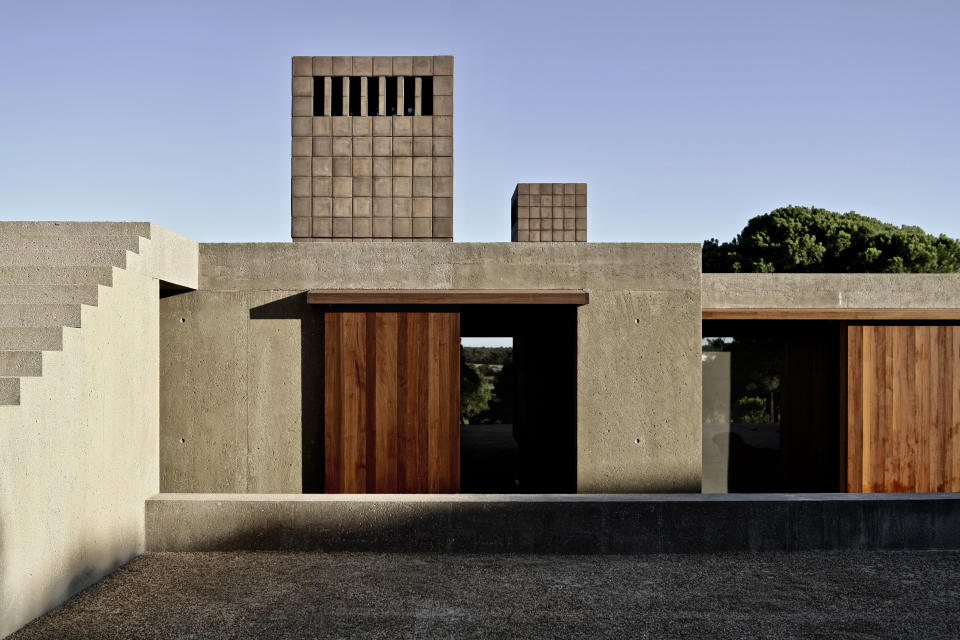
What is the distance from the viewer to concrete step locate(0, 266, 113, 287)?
262 inches

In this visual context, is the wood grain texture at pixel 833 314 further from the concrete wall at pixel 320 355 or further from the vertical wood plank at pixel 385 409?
the vertical wood plank at pixel 385 409

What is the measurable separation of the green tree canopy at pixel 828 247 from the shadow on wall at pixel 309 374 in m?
28.0

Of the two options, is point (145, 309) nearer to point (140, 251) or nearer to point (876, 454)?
point (140, 251)

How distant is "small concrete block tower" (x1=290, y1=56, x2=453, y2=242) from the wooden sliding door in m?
7.71

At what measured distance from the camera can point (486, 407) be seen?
2436 centimetres

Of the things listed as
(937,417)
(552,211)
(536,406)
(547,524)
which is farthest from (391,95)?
(937,417)

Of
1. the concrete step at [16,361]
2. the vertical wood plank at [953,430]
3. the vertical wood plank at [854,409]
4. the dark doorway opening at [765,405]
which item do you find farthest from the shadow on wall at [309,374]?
the vertical wood plank at [953,430]

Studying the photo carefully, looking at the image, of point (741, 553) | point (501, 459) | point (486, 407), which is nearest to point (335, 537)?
point (741, 553)

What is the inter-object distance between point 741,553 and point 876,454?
10.9 feet

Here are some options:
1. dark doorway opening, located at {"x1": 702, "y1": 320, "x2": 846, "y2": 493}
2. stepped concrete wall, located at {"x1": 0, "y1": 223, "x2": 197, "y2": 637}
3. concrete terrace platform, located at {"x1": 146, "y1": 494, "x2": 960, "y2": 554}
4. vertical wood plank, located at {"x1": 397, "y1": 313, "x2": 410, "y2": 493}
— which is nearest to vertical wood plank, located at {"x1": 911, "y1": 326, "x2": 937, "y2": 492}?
dark doorway opening, located at {"x1": 702, "y1": 320, "x2": 846, "y2": 493}

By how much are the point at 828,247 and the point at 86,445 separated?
3415 cm

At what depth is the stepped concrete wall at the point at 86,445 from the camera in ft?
17.0

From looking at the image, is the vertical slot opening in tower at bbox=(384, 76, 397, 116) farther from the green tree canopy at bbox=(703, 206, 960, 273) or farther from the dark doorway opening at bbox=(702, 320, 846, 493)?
the green tree canopy at bbox=(703, 206, 960, 273)

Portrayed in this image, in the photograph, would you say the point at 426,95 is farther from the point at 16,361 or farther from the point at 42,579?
the point at 42,579
